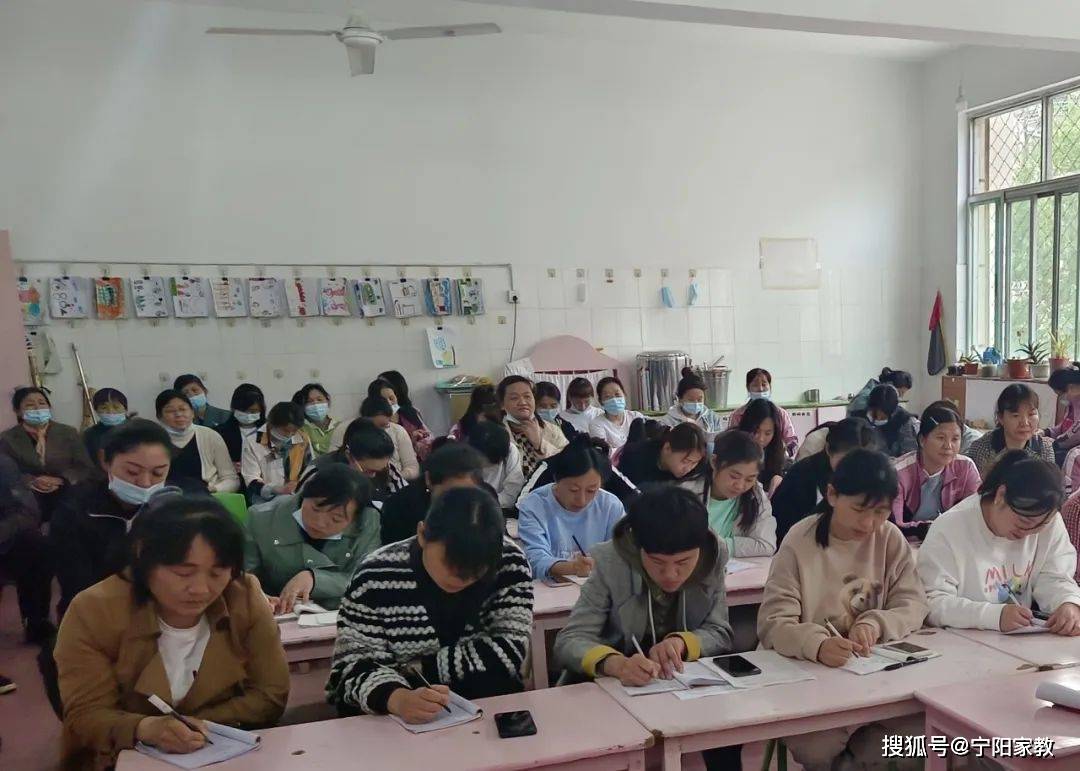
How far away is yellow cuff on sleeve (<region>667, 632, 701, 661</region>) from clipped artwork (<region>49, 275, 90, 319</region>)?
17.1 ft

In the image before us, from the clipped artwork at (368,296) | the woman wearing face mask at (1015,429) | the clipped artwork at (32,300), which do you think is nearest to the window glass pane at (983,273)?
the woman wearing face mask at (1015,429)

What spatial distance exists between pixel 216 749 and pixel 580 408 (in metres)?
4.10

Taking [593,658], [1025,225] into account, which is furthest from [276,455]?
[1025,225]

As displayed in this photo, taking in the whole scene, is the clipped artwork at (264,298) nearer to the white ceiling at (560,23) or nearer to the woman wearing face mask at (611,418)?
the white ceiling at (560,23)

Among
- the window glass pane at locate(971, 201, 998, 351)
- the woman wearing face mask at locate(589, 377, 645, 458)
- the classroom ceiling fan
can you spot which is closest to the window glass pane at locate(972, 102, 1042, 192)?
the window glass pane at locate(971, 201, 998, 351)

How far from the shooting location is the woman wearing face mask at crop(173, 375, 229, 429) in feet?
18.1

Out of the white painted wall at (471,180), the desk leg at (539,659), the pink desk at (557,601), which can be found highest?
the white painted wall at (471,180)

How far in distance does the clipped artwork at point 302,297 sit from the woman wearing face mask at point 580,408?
211 centimetres

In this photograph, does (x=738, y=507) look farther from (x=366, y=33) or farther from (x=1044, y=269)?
(x=1044, y=269)

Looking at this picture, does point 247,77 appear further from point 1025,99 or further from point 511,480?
point 1025,99

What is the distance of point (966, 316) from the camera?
743 cm

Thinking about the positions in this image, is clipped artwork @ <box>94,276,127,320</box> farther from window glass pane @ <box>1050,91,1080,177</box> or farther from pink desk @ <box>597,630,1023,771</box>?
window glass pane @ <box>1050,91,1080,177</box>

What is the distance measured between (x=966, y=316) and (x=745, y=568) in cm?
580

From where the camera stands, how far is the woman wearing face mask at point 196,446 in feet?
15.2
